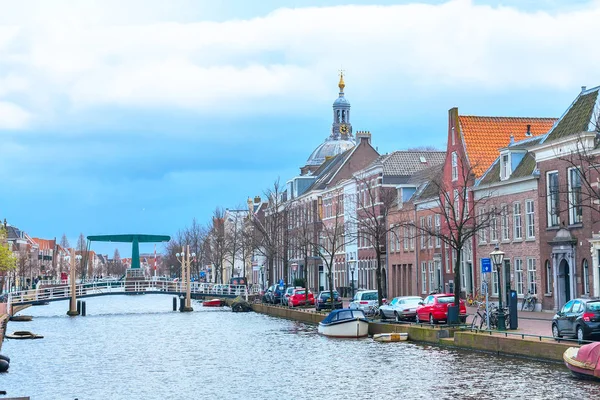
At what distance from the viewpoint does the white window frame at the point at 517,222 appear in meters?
60.7

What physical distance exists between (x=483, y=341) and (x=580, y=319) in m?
5.65

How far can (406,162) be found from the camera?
88750 millimetres

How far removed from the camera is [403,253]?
83688 millimetres

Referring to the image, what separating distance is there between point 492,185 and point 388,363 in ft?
92.8

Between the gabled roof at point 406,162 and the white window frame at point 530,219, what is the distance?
27.7 meters

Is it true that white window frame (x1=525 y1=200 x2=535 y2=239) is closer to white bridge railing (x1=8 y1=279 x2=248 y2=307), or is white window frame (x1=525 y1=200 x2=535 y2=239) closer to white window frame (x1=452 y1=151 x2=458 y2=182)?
white window frame (x1=452 y1=151 x2=458 y2=182)

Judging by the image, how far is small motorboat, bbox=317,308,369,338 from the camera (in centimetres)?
5181

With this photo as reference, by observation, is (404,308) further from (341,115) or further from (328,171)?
(341,115)

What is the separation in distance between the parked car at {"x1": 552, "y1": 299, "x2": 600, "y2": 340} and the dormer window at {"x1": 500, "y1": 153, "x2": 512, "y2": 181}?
1069 inches

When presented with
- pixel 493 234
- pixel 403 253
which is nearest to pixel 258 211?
pixel 403 253

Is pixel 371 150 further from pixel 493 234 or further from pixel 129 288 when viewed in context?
pixel 493 234

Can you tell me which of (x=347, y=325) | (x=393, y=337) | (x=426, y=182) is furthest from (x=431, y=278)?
(x=393, y=337)

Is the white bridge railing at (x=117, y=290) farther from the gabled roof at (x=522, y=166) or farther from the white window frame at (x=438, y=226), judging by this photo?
the gabled roof at (x=522, y=166)

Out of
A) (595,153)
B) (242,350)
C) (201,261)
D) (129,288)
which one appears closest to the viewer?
(242,350)
